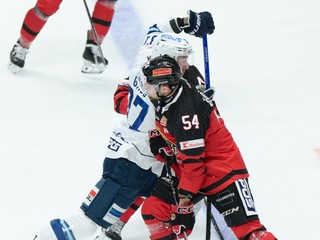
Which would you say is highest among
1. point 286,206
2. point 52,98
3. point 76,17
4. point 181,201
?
point 76,17

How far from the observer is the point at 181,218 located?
3.66 meters

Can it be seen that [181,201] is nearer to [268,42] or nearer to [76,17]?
[268,42]

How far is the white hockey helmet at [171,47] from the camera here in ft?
11.6

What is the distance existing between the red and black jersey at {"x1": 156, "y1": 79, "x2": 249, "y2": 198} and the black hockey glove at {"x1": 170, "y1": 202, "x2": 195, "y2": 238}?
4.4 inches

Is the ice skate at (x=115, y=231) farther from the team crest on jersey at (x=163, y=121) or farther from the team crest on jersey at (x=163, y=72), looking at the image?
the team crest on jersey at (x=163, y=72)

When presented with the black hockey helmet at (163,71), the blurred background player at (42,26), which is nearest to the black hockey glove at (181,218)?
the black hockey helmet at (163,71)

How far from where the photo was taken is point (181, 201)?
358 centimetres

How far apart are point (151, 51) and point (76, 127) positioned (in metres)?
1.29

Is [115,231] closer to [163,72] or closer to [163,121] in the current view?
[163,121]

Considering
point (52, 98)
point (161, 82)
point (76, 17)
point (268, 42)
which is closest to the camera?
point (161, 82)

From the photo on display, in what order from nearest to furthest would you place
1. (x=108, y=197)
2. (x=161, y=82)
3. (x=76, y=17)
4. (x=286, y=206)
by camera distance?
(x=161, y=82) < (x=108, y=197) < (x=286, y=206) < (x=76, y=17)

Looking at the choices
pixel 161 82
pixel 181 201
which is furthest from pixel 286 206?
pixel 161 82

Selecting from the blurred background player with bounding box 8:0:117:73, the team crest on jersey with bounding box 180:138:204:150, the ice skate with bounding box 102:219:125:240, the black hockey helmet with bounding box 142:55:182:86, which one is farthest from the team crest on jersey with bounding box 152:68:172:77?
the blurred background player with bounding box 8:0:117:73

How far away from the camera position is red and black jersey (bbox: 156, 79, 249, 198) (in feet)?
11.3
